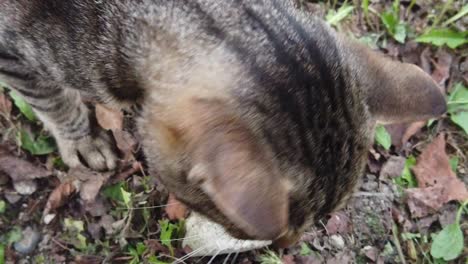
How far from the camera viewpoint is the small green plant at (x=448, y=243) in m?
2.91

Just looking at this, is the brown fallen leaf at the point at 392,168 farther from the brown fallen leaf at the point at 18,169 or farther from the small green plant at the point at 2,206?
the small green plant at the point at 2,206

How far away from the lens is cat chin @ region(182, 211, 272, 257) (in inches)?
105

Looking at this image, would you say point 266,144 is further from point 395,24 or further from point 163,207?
point 395,24

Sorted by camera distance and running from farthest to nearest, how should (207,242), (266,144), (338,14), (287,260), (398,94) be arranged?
(338,14) < (287,260) < (207,242) < (398,94) < (266,144)

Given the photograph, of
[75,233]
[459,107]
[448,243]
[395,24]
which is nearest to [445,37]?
[395,24]

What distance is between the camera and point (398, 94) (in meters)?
1.95

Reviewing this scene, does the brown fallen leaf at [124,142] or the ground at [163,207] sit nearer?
the ground at [163,207]

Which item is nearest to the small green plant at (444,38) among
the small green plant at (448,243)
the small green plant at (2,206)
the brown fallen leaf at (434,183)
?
the brown fallen leaf at (434,183)

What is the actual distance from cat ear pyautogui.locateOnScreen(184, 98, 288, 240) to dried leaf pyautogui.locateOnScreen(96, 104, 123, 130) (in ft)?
4.74

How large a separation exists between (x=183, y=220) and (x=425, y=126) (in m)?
1.36

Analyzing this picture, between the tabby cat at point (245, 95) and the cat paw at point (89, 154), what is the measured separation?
0.83 meters

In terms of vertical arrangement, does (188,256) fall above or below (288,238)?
below

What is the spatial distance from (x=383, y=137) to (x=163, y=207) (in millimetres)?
1141

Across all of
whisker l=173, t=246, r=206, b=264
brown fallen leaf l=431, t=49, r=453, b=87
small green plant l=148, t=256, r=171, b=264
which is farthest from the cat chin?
brown fallen leaf l=431, t=49, r=453, b=87
